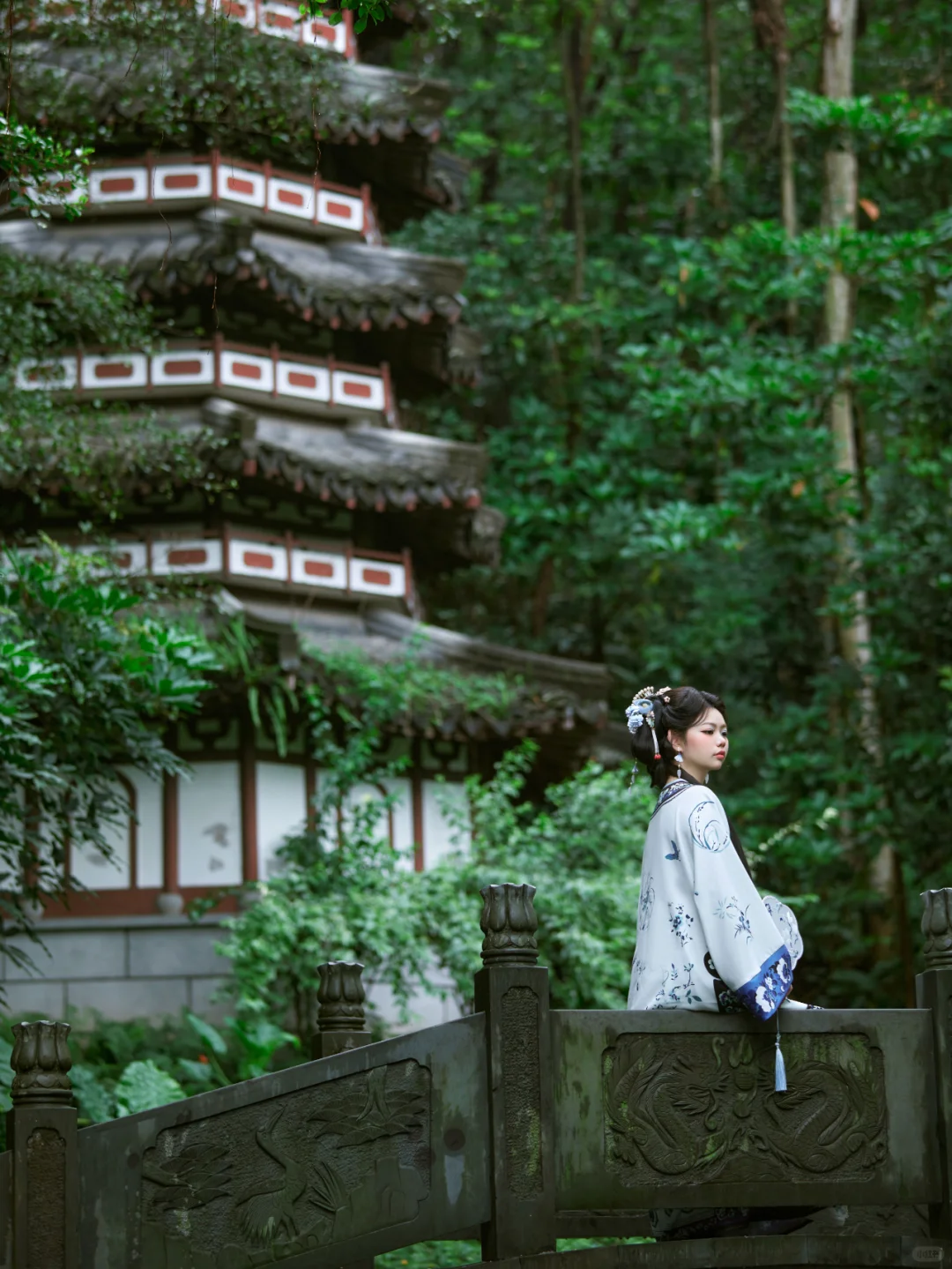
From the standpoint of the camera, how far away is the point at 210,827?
14.7 metres

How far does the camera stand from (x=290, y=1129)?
567 cm

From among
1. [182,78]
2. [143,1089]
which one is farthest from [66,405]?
[143,1089]

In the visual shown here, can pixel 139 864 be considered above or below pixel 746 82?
below

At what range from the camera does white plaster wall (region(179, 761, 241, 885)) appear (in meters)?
14.6

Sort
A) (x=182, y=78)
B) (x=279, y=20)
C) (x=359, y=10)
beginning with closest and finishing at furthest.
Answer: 1. (x=359, y=10)
2. (x=182, y=78)
3. (x=279, y=20)

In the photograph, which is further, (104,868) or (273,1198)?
(104,868)

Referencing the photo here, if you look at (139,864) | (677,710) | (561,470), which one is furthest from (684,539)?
(677,710)

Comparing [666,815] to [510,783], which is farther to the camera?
[510,783]

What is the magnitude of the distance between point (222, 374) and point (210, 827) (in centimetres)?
390

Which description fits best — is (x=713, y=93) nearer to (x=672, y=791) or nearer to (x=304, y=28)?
(x=304, y=28)

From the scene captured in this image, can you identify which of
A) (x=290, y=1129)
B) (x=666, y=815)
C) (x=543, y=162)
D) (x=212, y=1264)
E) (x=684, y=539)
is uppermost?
(x=543, y=162)

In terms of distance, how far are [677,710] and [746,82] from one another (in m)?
20.6

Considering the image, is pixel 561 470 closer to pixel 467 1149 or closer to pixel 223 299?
pixel 223 299

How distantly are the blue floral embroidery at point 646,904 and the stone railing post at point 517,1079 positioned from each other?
37cm
